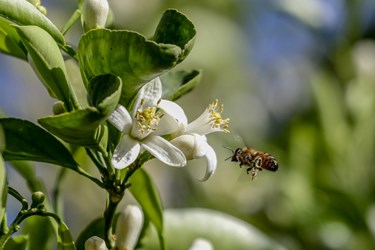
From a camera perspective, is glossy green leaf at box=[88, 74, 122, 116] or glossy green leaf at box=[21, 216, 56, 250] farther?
glossy green leaf at box=[21, 216, 56, 250]

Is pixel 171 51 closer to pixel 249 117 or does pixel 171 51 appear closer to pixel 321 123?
pixel 321 123

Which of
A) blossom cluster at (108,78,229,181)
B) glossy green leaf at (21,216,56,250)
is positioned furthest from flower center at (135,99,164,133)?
glossy green leaf at (21,216,56,250)

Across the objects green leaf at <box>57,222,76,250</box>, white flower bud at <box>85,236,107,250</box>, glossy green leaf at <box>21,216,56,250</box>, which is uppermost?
white flower bud at <box>85,236,107,250</box>

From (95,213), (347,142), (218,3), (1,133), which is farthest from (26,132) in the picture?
(218,3)

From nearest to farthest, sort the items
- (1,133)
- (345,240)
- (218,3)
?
(1,133)
(345,240)
(218,3)

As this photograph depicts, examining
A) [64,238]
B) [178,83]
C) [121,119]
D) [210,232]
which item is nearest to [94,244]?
[64,238]

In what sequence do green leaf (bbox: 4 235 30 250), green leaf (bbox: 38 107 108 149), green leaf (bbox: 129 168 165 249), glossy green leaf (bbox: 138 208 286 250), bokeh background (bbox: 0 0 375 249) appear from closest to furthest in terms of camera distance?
1. green leaf (bbox: 38 107 108 149)
2. green leaf (bbox: 4 235 30 250)
3. green leaf (bbox: 129 168 165 249)
4. glossy green leaf (bbox: 138 208 286 250)
5. bokeh background (bbox: 0 0 375 249)

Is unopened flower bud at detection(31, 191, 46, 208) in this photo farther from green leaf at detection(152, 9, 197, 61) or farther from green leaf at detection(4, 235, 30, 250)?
green leaf at detection(152, 9, 197, 61)
